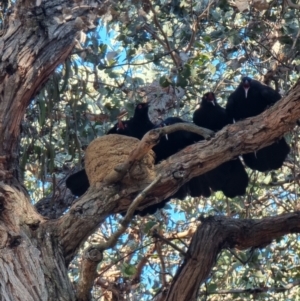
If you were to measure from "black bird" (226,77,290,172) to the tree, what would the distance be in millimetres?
205

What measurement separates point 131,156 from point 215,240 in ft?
3.30

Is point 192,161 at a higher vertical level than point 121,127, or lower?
lower

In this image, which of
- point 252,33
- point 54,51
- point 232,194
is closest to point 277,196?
point 232,194

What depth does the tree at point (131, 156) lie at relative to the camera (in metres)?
4.29

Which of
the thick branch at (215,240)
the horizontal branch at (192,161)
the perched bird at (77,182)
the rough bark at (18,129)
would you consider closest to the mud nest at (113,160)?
the horizontal branch at (192,161)

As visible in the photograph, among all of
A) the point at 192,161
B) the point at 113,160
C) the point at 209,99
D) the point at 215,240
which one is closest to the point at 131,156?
the point at 192,161

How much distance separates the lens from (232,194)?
6227 mm

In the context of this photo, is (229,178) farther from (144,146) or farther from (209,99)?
(144,146)

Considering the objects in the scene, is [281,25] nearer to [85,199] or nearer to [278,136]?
[278,136]

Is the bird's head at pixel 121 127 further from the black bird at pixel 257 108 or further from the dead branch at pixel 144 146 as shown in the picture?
the dead branch at pixel 144 146

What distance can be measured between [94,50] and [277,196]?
8.37 feet

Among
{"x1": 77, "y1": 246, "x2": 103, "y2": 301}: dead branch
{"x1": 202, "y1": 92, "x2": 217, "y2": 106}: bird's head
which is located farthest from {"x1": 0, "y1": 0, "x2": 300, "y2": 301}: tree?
{"x1": 202, "y1": 92, "x2": 217, "y2": 106}: bird's head

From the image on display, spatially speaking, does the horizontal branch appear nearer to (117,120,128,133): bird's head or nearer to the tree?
the tree

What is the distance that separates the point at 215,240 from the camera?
5.06 meters
